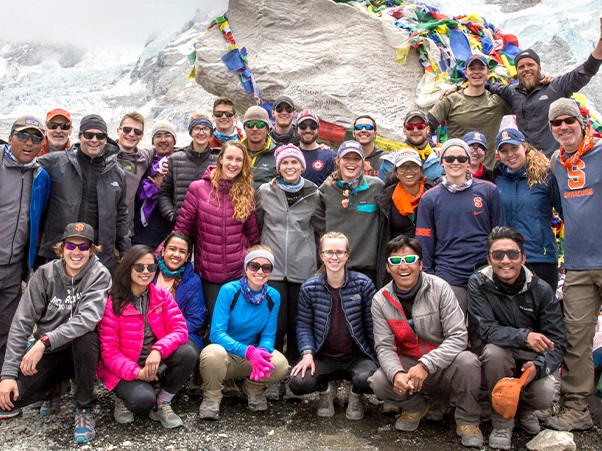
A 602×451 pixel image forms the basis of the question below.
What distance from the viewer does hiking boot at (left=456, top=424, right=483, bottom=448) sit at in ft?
13.7

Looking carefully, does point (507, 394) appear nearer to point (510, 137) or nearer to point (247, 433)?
point (247, 433)

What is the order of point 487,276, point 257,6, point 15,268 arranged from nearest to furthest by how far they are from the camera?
point 487,276, point 15,268, point 257,6

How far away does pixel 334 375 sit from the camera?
16.0 ft

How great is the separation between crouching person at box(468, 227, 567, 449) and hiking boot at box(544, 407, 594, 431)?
16 cm

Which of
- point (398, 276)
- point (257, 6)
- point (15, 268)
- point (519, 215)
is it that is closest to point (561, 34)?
point (257, 6)

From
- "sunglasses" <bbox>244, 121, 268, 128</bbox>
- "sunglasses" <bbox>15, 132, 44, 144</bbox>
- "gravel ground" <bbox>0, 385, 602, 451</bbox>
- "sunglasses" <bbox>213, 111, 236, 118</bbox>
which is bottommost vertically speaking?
"gravel ground" <bbox>0, 385, 602, 451</bbox>

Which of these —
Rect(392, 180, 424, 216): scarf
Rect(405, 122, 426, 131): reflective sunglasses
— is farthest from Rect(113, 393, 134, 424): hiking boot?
Rect(405, 122, 426, 131): reflective sunglasses

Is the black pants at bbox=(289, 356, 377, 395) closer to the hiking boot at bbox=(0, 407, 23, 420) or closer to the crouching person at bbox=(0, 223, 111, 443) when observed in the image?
the crouching person at bbox=(0, 223, 111, 443)

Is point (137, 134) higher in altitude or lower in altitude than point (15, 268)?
higher

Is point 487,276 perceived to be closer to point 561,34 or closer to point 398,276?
point 398,276

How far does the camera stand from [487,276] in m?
4.46

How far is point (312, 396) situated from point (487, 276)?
1.99m

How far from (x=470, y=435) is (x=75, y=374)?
3.08 meters

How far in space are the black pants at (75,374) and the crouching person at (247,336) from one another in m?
0.88
